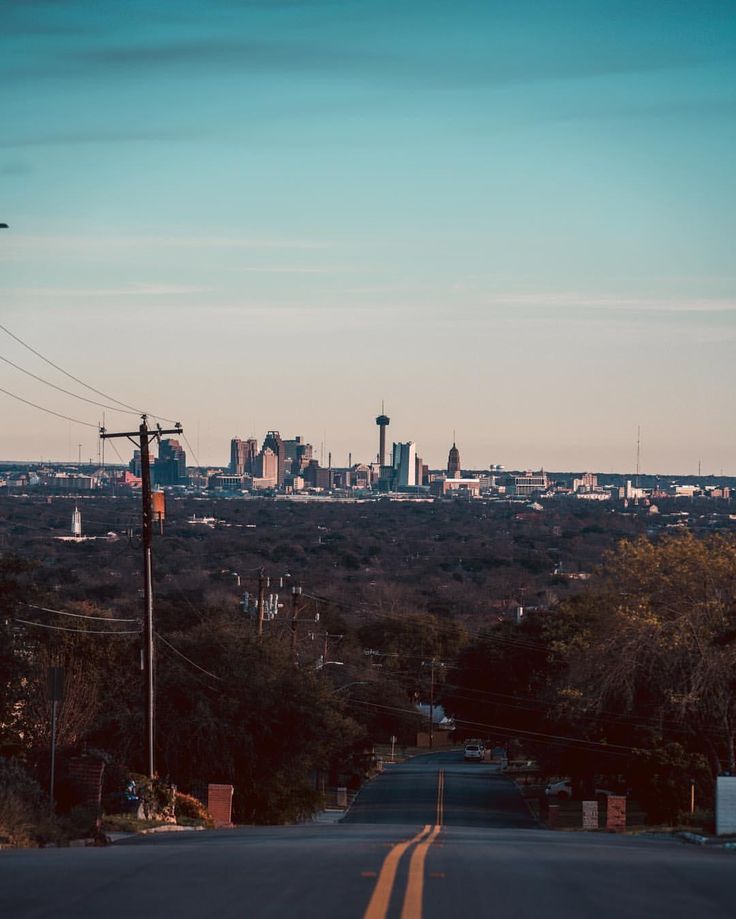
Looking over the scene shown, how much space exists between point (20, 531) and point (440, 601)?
6157cm

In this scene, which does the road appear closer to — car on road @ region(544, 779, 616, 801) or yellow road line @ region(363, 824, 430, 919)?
yellow road line @ region(363, 824, 430, 919)

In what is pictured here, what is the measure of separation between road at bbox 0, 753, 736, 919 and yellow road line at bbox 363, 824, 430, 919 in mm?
13

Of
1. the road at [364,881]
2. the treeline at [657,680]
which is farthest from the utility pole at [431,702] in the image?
the road at [364,881]

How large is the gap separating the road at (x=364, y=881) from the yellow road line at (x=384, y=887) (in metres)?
0.01

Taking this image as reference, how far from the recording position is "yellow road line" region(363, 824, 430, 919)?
35.7ft

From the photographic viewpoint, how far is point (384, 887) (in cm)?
1244

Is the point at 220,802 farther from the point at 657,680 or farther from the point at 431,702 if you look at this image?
the point at 431,702

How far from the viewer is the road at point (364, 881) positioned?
1127 centimetres

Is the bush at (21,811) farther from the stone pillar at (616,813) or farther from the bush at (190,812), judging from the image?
the stone pillar at (616,813)

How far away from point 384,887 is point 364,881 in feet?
1.55

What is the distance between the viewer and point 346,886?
12547 millimetres

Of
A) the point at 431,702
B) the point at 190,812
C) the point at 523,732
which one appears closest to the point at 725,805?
the point at 190,812

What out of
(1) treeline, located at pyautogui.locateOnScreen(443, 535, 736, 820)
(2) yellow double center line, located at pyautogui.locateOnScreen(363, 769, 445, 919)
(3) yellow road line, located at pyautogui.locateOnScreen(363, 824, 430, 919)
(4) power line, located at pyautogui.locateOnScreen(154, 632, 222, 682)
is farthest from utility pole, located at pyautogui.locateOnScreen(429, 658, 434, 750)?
(3) yellow road line, located at pyautogui.locateOnScreen(363, 824, 430, 919)

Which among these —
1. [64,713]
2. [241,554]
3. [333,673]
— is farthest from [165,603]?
[241,554]
